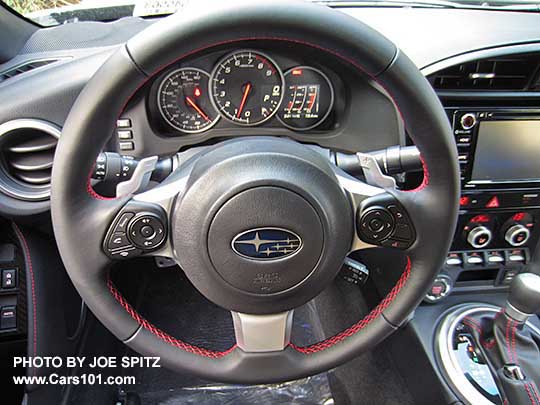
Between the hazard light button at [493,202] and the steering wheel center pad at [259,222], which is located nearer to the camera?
the steering wheel center pad at [259,222]

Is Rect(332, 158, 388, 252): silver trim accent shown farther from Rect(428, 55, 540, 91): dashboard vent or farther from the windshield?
the windshield

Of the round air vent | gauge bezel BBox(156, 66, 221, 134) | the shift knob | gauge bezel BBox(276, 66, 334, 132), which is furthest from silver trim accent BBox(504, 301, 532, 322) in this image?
the round air vent

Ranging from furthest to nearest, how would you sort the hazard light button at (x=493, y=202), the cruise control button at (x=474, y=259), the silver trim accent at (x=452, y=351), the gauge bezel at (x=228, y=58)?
1. the cruise control button at (x=474, y=259)
2. the hazard light button at (x=493, y=202)
3. the silver trim accent at (x=452, y=351)
4. the gauge bezel at (x=228, y=58)

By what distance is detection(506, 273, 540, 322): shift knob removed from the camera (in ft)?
4.22

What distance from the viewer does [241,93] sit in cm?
117

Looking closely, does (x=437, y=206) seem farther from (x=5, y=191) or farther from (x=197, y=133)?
(x=5, y=191)

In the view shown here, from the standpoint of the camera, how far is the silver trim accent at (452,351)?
4.51 feet

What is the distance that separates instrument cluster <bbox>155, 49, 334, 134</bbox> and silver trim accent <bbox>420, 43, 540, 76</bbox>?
27 centimetres

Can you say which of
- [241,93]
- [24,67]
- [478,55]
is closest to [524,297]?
[478,55]

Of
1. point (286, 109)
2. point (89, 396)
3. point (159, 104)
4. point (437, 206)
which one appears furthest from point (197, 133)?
point (89, 396)

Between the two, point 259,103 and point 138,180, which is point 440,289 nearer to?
point 259,103

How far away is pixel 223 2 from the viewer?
30.3 inches

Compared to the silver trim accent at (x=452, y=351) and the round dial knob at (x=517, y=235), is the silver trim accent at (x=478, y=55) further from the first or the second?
the silver trim accent at (x=452, y=351)

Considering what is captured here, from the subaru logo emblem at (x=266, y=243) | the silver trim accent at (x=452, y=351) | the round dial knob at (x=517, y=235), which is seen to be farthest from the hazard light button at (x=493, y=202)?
the subaru logo emblem at (x=266, y=243)
